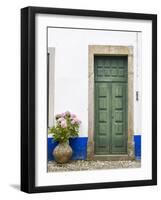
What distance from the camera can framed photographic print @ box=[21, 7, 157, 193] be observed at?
829cm

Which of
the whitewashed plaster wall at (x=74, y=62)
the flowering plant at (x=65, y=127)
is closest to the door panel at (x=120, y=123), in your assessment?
the whitewashed plaster wall at (x=74, y=62)

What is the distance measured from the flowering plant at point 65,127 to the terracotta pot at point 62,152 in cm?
7

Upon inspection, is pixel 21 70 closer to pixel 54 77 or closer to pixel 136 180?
pixel 54 77

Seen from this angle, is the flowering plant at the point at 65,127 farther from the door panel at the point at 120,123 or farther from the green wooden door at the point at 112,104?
the door panel at the point at 120,123

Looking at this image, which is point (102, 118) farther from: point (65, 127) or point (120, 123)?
point (65, 127)

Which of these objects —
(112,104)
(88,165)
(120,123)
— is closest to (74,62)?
(112,104)

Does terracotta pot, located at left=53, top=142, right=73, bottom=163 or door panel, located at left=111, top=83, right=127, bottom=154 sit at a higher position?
door panel, located at left=111, top=83, right=127, bottom=154

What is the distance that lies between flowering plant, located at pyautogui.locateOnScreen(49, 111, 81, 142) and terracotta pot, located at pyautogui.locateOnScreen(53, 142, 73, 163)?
7 cm

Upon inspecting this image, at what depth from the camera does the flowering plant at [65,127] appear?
28.2ft

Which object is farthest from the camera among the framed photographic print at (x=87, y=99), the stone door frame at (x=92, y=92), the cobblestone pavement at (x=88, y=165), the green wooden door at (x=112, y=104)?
the green wooden door at (x=112, y=104)

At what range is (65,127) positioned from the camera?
8.70 meters

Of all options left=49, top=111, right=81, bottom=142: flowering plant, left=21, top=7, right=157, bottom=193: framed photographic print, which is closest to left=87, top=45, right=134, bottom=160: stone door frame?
left=21, top=7, right=157, bottom=193: framed photographic print

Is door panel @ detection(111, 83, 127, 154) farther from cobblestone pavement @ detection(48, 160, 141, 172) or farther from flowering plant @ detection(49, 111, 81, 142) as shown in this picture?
flowering plant @ detection(49, 111, 81, 142)

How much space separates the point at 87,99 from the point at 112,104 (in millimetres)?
412
